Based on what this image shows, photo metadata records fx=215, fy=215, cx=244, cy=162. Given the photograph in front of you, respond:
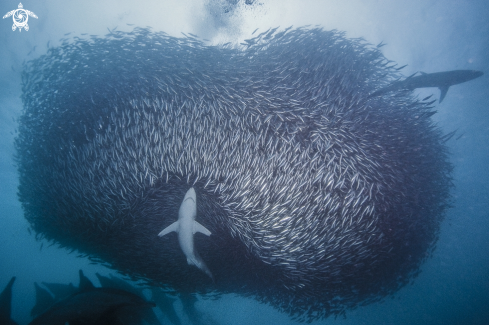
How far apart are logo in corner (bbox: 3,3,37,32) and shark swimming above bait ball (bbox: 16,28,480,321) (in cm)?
573

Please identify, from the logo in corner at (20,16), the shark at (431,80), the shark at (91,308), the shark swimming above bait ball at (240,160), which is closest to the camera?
the shark swimming above bait ball at (240,160)

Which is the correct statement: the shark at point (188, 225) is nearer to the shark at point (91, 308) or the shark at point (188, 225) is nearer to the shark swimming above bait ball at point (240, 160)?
the shark swimming above bait ball at point (240, 160)

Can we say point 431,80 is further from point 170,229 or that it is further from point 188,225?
point 170,229

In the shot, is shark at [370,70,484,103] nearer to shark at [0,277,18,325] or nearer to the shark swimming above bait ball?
the shark swimming above bait ball

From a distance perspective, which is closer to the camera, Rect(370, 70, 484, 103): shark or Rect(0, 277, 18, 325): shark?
Rect(370, 70, 484, 103): shark

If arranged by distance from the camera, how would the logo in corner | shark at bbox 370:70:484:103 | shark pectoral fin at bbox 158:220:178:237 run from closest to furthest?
shark pectoral fin at bbox 158:220:178:237 < shark at bbox 370:70:484:103 < the logo in corner

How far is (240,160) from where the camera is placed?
442cm

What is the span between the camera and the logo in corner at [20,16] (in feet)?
29.8

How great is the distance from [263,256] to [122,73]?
5285mm

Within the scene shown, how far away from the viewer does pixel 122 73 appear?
5.06 metres

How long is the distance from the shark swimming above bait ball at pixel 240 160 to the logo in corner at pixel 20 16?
5.73 meters

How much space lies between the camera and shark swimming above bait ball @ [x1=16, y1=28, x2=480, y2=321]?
4.42 m

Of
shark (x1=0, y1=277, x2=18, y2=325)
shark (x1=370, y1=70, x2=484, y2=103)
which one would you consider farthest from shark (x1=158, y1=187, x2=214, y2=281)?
shark (x1=0, y1=277, x2=18, y2=325)

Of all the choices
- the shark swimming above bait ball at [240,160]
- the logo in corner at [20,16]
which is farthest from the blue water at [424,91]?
the shark swimming above bait ball at [240,160]
